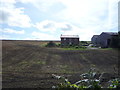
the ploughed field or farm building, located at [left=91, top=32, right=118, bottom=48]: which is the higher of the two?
farm building, located at [left=91, top=32, right=118, bottom=48]

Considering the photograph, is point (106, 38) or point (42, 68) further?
point (106, 38)

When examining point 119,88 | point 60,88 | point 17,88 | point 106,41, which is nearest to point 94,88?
point 119,88

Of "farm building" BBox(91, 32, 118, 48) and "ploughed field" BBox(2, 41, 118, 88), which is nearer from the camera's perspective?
"ploughed field" BBox(2, 41, 118, 88)

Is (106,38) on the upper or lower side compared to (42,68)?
upper

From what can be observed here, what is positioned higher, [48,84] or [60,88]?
[60,88]

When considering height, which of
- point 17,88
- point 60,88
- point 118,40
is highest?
point 118,40

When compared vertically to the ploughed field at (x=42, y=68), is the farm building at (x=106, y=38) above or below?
above

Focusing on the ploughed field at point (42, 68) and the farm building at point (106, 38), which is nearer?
the ploughed field at point (42, 68)

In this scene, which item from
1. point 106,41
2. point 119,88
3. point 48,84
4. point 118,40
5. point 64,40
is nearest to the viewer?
point 119,88

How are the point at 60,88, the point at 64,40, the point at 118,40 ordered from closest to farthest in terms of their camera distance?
the point at 60,88 → the point at 118,40 → the point at 64,40

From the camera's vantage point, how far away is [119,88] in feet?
5.85

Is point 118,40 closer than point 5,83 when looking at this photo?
No

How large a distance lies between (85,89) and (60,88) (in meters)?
0.47

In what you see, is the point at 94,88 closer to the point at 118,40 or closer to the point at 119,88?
the point at 119,88
